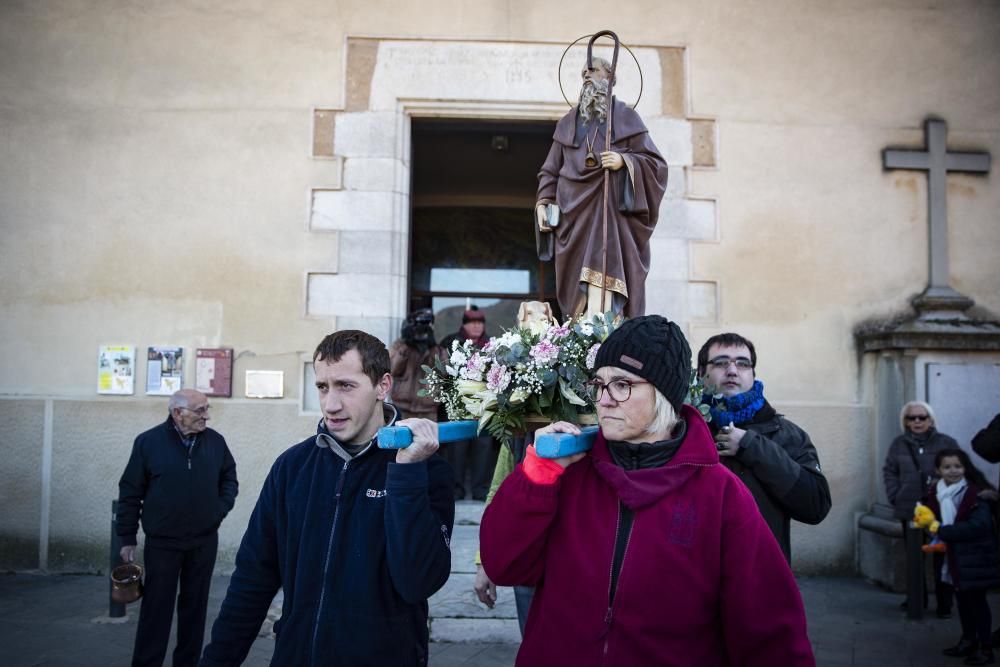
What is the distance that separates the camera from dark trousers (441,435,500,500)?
750 centimetres

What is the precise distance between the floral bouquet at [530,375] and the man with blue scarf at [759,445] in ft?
1.94

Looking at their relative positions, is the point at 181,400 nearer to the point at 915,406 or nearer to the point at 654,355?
the point at 654,355

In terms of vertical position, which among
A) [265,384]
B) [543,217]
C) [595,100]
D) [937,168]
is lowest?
[265,384]

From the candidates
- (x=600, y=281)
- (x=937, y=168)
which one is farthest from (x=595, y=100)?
(x=937, y=168)

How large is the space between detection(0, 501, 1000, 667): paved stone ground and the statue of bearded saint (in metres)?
2.43

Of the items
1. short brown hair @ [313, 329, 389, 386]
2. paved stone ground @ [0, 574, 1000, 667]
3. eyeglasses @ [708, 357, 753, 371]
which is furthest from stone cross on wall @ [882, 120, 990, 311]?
short brown hair @ [313, 329, 389, 386]

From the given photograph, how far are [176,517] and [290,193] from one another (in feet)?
11.4

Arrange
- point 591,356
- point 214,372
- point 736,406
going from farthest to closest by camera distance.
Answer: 1. point 214,372
2. point 736,406
3. point 591,356

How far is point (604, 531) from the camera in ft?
6.40

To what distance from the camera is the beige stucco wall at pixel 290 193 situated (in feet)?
22.7

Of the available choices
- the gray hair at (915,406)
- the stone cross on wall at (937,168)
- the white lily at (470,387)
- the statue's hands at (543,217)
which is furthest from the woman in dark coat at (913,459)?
the white lily at (470,387)

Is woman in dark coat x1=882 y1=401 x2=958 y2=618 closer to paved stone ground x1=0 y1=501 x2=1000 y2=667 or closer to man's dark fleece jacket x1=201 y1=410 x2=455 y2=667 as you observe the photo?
paved stone ground x1=0 y1=501 x2=1000 y2=667

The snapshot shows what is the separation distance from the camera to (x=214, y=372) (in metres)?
6.88

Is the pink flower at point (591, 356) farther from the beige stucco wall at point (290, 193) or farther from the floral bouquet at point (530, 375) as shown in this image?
the beige stucco wall at point (290, 193)
